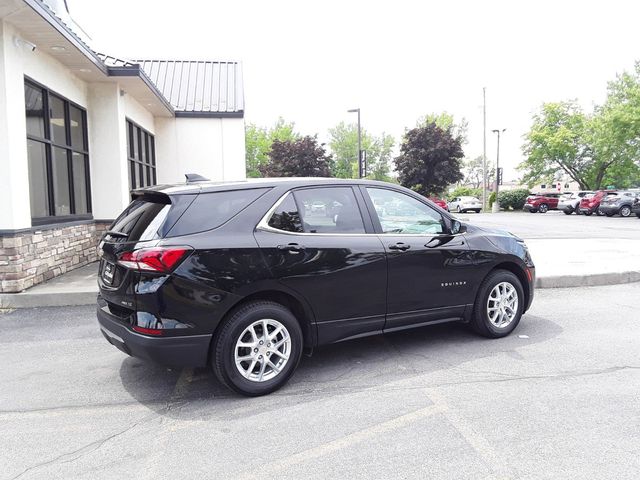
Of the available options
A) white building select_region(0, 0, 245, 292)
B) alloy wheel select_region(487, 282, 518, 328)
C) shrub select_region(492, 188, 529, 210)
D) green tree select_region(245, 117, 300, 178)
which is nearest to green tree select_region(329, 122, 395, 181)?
green tree select_region(245, 117, 300, 178)

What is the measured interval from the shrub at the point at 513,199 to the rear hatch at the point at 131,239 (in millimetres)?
43436

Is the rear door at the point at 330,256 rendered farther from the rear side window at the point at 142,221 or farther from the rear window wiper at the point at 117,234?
the rear window wiper at the point at 117,234

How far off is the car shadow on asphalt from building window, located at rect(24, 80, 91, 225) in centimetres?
487

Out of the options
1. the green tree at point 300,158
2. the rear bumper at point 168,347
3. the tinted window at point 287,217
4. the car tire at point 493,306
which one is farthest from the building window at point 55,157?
the green tree at point 300,158

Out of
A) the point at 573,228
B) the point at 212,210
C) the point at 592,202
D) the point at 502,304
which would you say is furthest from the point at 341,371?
the point at 592,202

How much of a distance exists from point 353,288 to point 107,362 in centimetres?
243

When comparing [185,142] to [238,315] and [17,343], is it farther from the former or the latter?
[238,315]

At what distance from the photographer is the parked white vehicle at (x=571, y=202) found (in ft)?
111

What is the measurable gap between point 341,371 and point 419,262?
1225mm

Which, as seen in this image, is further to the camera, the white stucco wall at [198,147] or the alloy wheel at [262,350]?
the white stucco wall at [198,147]

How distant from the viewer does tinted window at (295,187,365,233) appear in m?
4.29

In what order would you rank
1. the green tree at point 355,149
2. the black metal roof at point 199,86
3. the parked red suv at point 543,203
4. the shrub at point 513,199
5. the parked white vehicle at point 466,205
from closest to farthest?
the black metal roof at point 199,86 → the parked red suv at point 543,203 → the parked white vehicle at point 466,205 → the shrub at point 513,199 → the green tree at point 355,149

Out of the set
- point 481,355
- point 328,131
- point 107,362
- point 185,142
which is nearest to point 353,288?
point 481,355

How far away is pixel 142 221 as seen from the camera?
3934 mm
